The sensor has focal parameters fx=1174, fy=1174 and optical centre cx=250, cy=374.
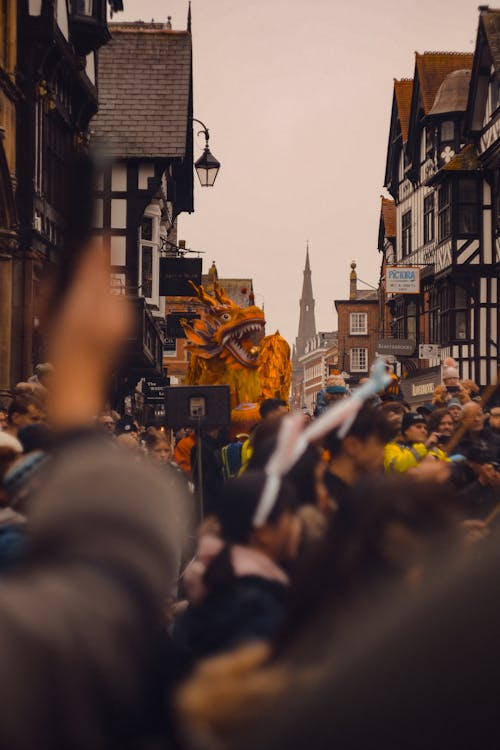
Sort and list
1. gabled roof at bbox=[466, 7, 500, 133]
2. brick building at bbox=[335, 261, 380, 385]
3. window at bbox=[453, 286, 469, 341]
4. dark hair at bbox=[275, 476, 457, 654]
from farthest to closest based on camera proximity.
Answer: brick building at bbox=[335, 261, 380, 385], window at bbox=[453, 286, 469, 341], gabled roof at bbox=[466, 7, 500, 133], dark hair at bbox=[275, 476, 457, 654]

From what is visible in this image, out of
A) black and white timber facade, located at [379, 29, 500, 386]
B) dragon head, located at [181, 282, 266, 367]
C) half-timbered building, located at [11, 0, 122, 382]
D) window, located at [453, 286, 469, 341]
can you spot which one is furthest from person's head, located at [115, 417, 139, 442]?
window, located at [453, 286, 469, 341]

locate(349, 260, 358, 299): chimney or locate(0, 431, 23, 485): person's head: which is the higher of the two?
locate(349, 260, 358, 299): chimney

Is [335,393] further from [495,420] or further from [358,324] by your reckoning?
[358,324]

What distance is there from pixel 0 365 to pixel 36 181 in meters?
3.30

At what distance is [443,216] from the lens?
36500 mm

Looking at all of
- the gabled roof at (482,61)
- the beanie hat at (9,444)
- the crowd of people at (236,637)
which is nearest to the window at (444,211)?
the gabled roof at (482,61)

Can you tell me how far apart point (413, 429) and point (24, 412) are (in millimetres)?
3246

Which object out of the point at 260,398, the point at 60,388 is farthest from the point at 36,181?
the point at 60,388

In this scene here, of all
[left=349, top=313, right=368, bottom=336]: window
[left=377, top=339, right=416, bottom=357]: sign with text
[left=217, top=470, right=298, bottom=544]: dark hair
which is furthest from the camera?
[left=349, top=313, right=368, bottom=336]: window

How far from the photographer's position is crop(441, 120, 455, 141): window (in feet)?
125

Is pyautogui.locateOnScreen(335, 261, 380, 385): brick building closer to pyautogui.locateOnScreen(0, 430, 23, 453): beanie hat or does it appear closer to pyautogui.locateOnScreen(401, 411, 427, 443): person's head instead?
pyautogui.locateOnScreen(401, 411, 427, 443): person's head

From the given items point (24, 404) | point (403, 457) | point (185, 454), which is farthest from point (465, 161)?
point (24, 404)

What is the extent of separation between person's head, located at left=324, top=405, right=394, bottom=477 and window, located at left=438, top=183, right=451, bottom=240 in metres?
31.2

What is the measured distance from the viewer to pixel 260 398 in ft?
46.6
